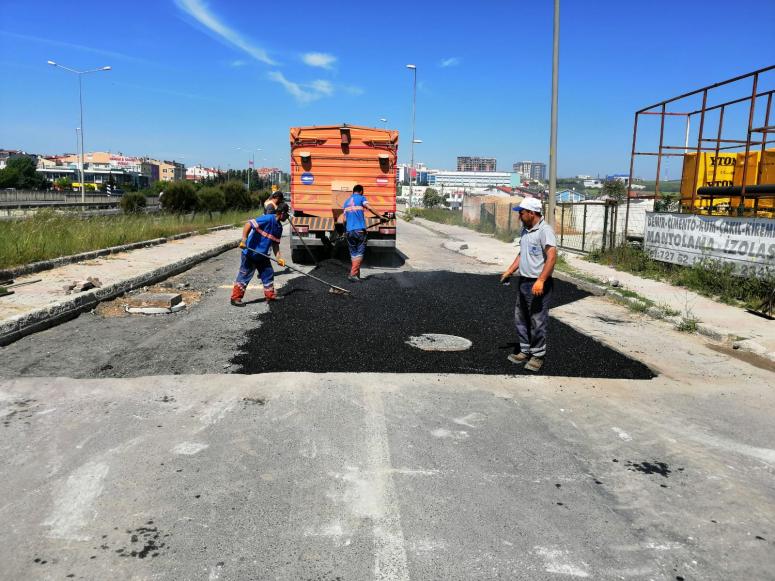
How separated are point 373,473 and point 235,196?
41.2 metres

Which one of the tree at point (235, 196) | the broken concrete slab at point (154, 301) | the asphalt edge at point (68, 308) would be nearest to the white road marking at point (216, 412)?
the asphalt edge at point (68, 308)

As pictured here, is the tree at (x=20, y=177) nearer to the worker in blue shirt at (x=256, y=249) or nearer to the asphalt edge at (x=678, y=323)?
the worker in blue shirt at (x=256, y=249)

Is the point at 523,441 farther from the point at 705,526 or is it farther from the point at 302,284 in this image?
the point at 302,284

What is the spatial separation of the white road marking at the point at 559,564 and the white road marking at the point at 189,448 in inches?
87.6

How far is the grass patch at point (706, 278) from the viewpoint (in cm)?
998

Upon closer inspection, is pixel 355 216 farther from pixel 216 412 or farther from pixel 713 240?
pixel 216 412

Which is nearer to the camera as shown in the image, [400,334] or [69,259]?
[400,334]

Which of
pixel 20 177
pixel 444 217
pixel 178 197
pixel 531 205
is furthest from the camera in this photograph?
pixel 20 177

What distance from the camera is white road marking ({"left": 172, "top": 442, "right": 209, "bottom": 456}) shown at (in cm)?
384

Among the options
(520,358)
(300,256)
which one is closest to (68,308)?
(520,358)

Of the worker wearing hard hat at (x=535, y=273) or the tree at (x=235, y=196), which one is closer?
the worker wearing hard hat at (x=535, y=273)

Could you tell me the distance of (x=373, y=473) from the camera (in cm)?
361

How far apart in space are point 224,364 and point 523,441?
3.09 m

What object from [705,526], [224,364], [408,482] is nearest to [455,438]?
[408,482]
